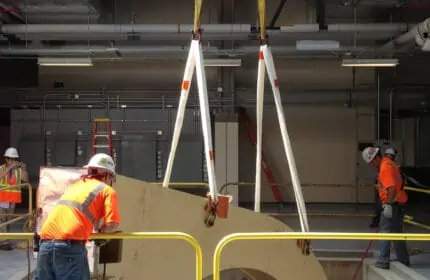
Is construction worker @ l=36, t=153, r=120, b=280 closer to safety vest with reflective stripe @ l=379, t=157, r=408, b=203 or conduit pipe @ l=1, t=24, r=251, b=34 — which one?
safety vest with reflective stripe @ l=379, t=157, r=408, b=203

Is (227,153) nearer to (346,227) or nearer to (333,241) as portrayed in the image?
(346,227)

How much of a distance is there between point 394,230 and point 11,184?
22.6 ft

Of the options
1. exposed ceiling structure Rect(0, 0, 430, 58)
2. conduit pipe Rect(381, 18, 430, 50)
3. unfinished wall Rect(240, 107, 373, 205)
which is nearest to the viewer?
conduit pipe Rect(381, 18, 430, 50)

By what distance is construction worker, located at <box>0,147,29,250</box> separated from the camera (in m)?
9.71

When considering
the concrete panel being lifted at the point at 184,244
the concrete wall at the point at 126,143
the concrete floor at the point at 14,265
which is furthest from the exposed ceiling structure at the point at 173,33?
the concrete panel being lifted at the point at 184,244

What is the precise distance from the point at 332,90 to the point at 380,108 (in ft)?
4.97

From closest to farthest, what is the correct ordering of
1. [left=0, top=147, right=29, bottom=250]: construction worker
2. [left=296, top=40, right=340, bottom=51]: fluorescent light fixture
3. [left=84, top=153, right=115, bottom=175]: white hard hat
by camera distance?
1. [left=84, top=153, right=115, bottom=175]: white hard hat
2. [left=0, top=147, right=29, bottom=250]: construction worker
3. [left=296, top=40, right=340, bottom=51]: fluorescent light fixture

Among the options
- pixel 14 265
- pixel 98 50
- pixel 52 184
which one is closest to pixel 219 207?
pixel 52 184

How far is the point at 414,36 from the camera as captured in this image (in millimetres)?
11031

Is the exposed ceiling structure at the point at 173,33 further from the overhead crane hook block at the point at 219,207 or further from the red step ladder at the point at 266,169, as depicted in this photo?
the overhead crane hook block at the point at 219,207

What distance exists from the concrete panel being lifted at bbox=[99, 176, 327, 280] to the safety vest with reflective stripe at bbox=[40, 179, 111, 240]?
81 cm

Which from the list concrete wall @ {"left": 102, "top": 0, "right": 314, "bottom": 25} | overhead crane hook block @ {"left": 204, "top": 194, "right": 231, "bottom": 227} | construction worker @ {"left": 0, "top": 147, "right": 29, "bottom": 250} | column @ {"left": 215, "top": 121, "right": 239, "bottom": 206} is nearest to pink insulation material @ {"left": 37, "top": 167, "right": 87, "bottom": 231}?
overhead crane hook block @ {"left": 204, "top": 194, "right": 231, "bottom": 227}

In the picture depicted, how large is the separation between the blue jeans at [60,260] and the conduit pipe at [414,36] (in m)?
8.12

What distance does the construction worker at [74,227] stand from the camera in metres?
4.51
